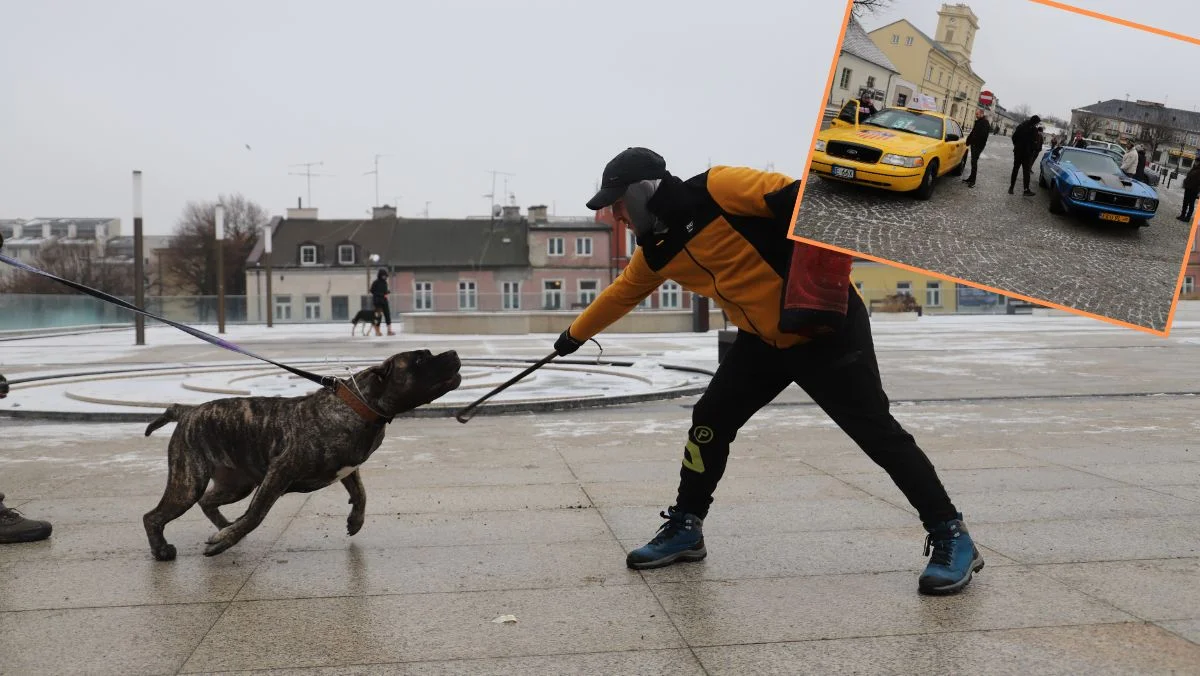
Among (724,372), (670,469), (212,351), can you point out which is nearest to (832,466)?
(670,469)

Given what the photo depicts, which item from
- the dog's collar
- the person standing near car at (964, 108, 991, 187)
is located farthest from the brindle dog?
the person standing near car at (964, 108, 991, 187)

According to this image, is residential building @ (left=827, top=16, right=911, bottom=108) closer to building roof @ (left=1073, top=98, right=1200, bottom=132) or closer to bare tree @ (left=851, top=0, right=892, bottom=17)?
bare tree @ (left=851, top=0, right=892, bottom=17)

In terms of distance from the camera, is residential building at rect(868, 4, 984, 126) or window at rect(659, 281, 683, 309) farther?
window at rect(659, 281, 683, 309)

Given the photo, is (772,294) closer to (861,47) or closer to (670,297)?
(861,47)

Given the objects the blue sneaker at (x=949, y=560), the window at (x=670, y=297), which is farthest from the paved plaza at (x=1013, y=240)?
the window at (x=670, y=297)

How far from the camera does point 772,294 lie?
4023 mm

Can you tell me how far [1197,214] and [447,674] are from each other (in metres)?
2.43

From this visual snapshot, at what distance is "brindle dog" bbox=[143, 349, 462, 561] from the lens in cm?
452

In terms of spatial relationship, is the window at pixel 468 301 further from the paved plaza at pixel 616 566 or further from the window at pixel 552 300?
the paved plaza at pixel 616 566

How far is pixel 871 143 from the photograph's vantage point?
2.82 m

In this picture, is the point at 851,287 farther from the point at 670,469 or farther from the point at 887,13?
the point at 670,469

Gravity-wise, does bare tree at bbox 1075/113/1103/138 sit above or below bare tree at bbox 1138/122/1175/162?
above

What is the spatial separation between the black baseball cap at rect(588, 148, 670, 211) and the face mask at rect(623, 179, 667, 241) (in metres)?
0.02

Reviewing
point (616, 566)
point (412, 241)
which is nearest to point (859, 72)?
point (616, 566)
